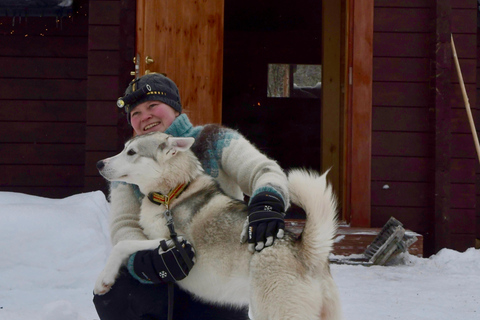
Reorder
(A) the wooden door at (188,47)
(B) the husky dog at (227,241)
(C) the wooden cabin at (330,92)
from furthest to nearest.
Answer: (C) the wooden cabin at (330,92), (A) the wooden door at (188,47), (B) the husky dog at (227,241)

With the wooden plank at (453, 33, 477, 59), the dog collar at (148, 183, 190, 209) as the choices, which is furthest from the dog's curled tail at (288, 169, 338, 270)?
the wooden plank at (453, 33, 477, 59)

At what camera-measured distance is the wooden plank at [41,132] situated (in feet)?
21.5

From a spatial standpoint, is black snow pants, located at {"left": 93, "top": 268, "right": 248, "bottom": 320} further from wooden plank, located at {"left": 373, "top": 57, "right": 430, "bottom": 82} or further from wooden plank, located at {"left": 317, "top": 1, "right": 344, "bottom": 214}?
wooden plank, located at {"left": 317, "top": 1, "right": 344, "bottom": 214}

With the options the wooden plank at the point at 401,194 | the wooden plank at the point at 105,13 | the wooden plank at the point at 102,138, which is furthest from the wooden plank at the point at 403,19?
the wooden plank at the point at 102,138

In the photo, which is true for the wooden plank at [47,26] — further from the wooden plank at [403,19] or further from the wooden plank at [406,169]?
the wooden plank at [406,169]

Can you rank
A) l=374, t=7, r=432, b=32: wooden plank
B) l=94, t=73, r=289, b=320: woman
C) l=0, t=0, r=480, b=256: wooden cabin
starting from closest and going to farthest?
l=94, t=73, r=289, b=320: woman
l=0, t=0, r=480, b=256: wooden cabin
l=374, t=7, r=432, b=32: wooden plank

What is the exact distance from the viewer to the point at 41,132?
6562 millimetres

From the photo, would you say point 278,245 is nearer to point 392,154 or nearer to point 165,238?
point 165,238

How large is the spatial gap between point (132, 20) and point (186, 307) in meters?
3.67

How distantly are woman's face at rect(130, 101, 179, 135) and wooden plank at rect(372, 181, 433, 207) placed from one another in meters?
3.57

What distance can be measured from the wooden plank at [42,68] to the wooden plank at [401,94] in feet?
9.77

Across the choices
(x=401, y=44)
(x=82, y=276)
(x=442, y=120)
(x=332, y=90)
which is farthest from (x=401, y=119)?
(x=82, y=276)

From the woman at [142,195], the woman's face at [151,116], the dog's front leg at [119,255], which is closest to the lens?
the dog's front leg at [119,255]

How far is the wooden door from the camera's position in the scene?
5453 millimetres
